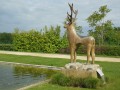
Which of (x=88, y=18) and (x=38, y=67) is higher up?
(x=88, y=18)

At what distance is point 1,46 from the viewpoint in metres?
37.8

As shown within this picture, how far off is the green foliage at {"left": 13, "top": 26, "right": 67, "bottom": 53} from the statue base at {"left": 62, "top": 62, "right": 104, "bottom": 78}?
20367 millimetres

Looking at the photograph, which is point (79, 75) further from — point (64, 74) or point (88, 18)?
point (88, 18)

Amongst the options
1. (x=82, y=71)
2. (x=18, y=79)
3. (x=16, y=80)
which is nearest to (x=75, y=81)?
(x=82, y=71)

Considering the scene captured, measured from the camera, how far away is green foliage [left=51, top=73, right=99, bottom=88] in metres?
11.5

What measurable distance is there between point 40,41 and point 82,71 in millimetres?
21713

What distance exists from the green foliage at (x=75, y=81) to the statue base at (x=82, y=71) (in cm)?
21

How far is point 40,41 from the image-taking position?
33.6 meters

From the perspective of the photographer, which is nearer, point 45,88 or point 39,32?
point 45,88

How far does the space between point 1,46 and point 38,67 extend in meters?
19.3

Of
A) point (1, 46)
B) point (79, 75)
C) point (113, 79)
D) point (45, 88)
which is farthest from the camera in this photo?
point (1, 46)

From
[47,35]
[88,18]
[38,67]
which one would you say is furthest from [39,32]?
[38,67]

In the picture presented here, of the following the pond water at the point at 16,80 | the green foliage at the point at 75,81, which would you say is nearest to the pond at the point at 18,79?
the pond water at the point at 16,80

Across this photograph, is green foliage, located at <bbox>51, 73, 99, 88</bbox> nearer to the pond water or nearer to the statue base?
the statue base
